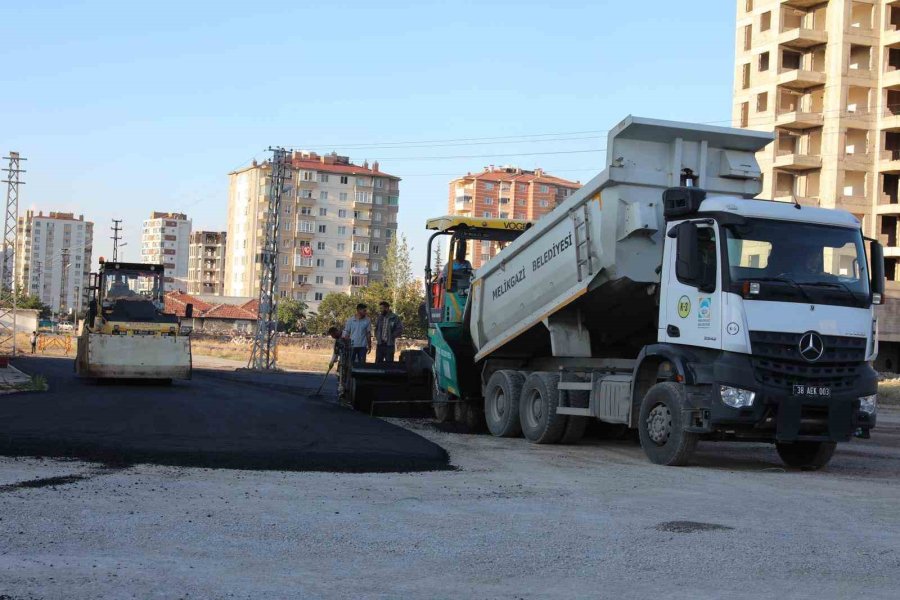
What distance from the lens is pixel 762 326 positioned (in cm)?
1077

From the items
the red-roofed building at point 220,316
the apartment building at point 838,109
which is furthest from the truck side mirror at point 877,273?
the red-roofed building at point 220,316

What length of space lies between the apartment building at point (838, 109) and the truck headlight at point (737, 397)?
52.2m

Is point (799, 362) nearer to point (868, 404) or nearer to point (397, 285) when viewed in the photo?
point (868, 404)

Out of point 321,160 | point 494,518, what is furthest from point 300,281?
point 494,518

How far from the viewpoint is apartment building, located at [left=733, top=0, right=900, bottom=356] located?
61.4 meters

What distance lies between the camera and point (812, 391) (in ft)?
36.0

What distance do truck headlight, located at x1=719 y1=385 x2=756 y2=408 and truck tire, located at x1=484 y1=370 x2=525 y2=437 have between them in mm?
4295

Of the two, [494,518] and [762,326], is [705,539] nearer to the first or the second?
[494,518]

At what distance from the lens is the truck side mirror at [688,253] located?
36.6ft

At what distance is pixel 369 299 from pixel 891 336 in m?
43.1

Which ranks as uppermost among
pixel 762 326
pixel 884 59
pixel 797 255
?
pixel 884 59

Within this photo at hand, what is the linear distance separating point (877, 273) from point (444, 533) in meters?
6.40

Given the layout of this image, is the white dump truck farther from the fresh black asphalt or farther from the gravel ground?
the fresh black asphalt

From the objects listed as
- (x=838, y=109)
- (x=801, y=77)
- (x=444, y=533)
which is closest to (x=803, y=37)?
(x=801, y=77)
